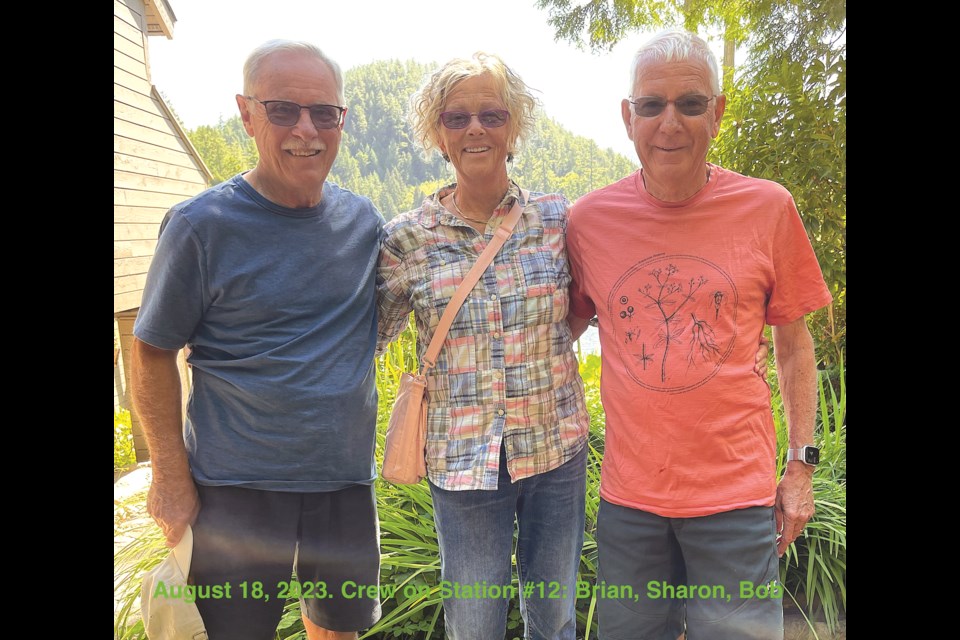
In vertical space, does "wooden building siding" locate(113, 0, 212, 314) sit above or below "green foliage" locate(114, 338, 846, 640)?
above

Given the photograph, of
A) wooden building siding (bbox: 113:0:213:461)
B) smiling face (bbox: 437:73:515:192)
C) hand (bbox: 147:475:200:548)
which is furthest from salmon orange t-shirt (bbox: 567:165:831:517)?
wooden building siding (bbox: 113:0:213:461)

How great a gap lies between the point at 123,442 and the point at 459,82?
487 centimetres

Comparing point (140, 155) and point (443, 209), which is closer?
point (443, 209)

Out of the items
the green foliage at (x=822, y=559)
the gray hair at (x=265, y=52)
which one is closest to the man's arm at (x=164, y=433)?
the gray hair at (x=265, y=52)

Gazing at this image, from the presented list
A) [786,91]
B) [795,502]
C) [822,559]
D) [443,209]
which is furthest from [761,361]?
[786,91]

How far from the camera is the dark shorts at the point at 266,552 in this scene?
1.76 meters

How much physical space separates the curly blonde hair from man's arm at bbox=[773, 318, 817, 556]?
0.95m

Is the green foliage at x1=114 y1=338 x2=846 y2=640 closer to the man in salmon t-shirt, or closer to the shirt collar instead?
the man in salmon t-shirt

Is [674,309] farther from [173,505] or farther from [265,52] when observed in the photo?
[173,505]

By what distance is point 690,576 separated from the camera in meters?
1.67

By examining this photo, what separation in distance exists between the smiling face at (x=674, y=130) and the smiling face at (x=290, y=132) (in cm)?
88

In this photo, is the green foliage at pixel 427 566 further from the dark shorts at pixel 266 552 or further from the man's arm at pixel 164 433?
the man's arm at pixel 164 433

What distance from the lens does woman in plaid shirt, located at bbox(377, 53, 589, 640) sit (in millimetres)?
1734
